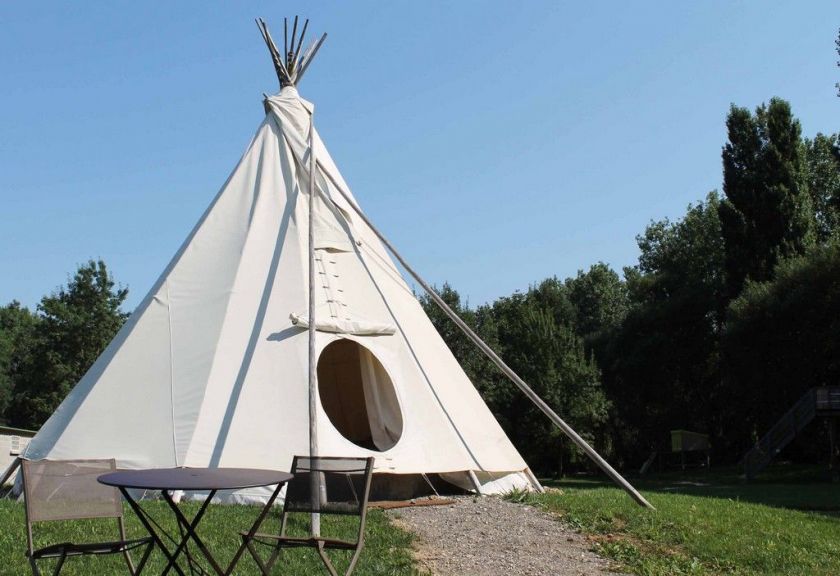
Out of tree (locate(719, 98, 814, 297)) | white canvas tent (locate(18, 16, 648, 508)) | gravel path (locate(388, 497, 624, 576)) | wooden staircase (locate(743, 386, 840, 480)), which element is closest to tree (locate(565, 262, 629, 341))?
tree (locate(719, 98, 814, 297))

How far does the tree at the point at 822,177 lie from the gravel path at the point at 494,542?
33.0 m

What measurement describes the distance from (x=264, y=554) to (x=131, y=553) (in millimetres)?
1053

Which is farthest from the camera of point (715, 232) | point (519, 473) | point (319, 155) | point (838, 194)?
point (715, 232)

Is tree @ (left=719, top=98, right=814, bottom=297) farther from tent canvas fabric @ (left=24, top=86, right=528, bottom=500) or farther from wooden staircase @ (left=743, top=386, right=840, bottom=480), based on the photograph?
tent canvas fabric @ (left=24, top=86, right=528, bottom=500)

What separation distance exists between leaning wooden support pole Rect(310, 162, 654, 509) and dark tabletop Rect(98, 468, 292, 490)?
17.6 feet

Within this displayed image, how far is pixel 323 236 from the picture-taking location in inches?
458

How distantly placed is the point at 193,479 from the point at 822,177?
3957 centimetres

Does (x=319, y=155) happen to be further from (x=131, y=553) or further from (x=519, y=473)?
(x=131, y=553)

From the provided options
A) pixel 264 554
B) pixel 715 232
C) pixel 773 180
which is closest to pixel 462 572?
pixel 264 554

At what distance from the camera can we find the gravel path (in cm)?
→ 652

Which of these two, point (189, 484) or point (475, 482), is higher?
point (189, 484)

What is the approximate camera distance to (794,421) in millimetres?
23375

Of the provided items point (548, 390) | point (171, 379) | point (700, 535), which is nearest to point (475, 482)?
point (700, 535)

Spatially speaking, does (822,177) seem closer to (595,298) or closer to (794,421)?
(595,298)
